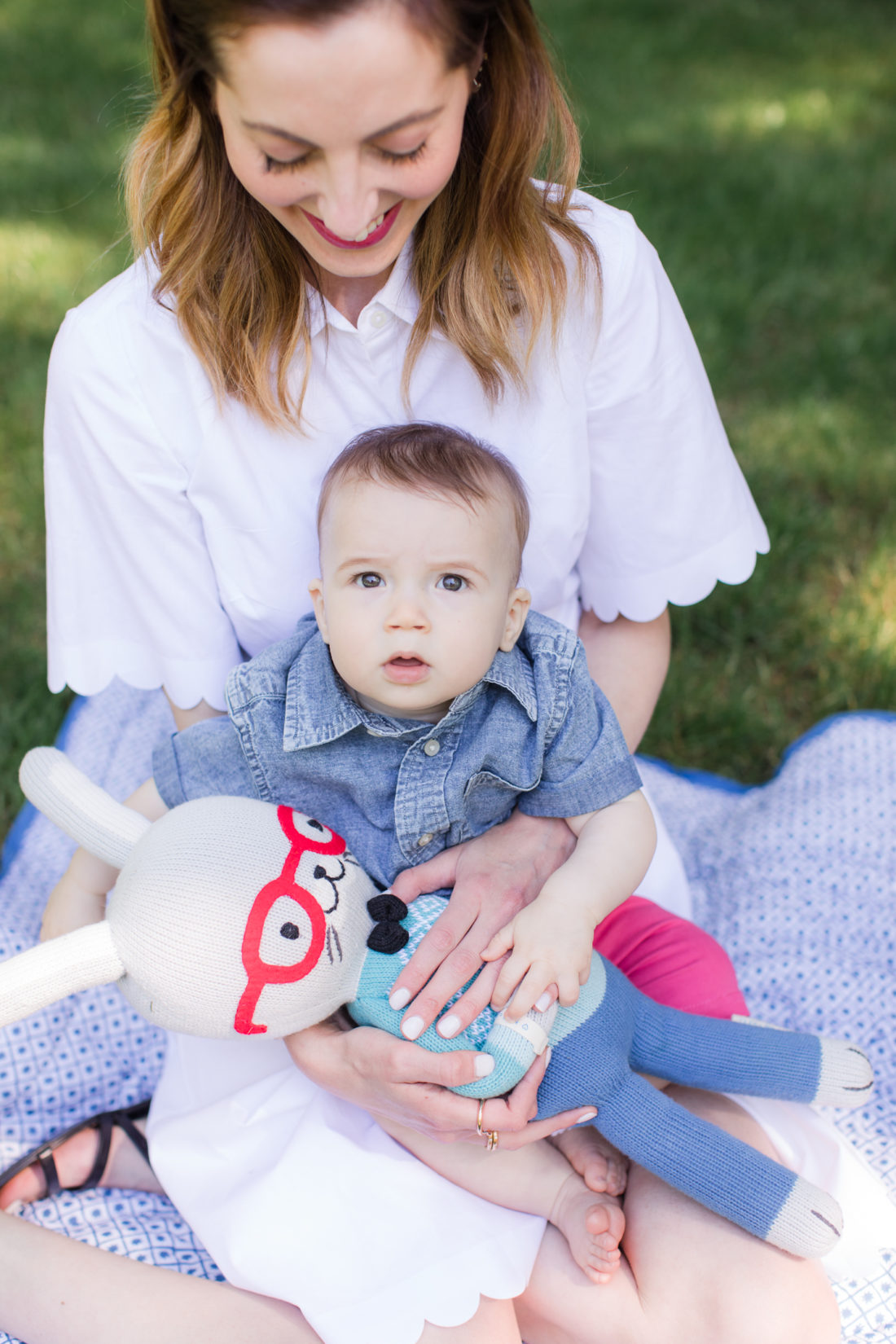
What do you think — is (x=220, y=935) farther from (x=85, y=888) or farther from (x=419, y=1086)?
(x=85, y=888)

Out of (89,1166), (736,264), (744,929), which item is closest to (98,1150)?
(89,1166)

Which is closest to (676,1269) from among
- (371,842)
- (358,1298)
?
(358,1298)

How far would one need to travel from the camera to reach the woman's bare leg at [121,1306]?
60.6 inches

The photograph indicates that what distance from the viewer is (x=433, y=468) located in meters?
1.47

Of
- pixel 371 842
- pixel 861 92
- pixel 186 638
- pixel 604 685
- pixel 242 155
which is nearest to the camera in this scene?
pixel 242 155

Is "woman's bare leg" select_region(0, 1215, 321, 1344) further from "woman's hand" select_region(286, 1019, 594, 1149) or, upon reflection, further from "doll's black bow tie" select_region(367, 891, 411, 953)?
"doll's black bow tie" select_region(367, 891, 411, 953)

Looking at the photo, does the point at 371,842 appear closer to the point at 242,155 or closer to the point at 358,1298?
the point at 358,1298

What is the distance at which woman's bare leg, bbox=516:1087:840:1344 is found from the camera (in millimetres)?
1455

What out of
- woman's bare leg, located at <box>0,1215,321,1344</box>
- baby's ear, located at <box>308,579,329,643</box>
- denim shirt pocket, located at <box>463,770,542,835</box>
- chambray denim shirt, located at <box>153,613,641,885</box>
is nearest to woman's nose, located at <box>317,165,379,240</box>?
baby's ear, located at <box>308,579,329,643</box>

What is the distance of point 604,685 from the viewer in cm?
192

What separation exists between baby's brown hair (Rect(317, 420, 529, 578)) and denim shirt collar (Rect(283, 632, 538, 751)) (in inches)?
5.6

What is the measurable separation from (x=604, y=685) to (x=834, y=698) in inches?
40.7

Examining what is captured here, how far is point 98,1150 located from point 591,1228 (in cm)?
80

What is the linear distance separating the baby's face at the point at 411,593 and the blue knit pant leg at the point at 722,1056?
0.51 m
